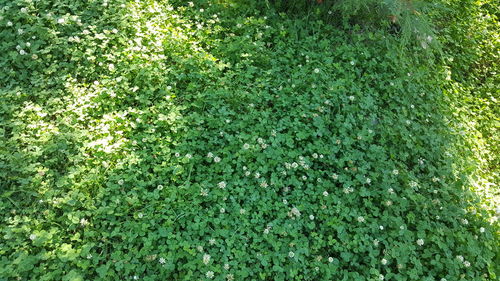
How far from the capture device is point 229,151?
10.7 feet

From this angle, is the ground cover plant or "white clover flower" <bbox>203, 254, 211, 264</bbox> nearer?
"white clover flower" <bbox>203, 254, 211, 264</bbox>

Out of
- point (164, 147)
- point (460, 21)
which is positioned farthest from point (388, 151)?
point (460, 21)

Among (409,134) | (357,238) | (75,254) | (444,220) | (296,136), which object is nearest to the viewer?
(75,254)

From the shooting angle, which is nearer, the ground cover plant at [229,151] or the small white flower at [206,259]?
the small white flower at [206,259]

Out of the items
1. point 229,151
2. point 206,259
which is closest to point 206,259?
point 206,259

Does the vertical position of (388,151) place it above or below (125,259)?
above

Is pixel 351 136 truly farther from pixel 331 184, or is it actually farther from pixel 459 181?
pixel 459 181

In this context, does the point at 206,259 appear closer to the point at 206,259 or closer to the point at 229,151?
the point at 206,259

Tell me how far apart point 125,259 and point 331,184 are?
161 centimetres

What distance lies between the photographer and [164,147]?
3.19 meters

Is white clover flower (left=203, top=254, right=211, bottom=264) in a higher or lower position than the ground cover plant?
lower

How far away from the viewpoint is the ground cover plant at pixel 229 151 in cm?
275

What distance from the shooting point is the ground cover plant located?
275 cm

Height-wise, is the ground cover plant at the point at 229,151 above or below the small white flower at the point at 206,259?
above
